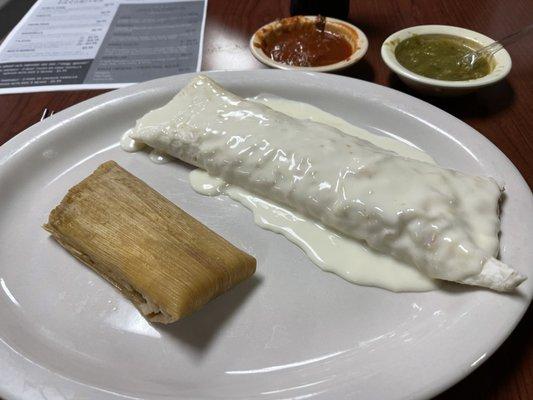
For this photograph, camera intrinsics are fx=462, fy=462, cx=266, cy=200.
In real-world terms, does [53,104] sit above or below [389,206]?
below

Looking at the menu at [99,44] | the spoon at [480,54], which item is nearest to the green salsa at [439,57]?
the spoon at [480,54]

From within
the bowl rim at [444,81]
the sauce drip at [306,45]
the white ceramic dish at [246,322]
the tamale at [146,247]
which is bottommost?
the white ceramic dish at [246,322]

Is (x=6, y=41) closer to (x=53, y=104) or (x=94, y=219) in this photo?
(x=53, y=104)

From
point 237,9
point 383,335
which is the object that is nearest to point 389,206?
point 383,335

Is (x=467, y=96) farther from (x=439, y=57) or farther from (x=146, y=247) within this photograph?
(x=146, y=247)

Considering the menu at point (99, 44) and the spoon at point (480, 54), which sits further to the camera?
the menu at point (99, 44)

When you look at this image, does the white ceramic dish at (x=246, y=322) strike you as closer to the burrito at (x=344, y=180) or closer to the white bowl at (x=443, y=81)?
the burrito at (x=344, y=180)

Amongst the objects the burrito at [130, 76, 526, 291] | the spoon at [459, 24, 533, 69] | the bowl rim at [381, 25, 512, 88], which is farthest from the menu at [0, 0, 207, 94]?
the spoon at [459, 24, 533, 69]
